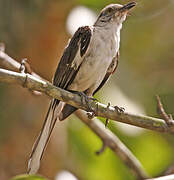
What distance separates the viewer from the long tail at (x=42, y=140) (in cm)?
411

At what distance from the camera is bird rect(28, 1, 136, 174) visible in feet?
14.2

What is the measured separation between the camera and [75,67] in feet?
14.4

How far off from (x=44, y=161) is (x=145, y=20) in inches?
117

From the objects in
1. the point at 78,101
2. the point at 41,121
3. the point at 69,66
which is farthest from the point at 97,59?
the point at 41,121

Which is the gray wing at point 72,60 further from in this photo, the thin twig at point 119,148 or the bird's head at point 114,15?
the thin twig at point 119,148

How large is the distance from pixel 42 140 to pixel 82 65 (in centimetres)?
79

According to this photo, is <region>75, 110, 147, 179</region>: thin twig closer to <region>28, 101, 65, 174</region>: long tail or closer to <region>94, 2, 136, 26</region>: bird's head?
<region>28, 101, 65, 174</region>: long tail

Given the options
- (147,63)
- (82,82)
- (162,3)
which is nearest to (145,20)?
(162,3)

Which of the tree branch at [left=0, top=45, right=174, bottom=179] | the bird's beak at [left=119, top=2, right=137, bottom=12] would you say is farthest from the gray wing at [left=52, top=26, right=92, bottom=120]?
the bird's beak at [left=119, top=2, right=137, bottom=12]

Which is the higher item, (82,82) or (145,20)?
(145,20)

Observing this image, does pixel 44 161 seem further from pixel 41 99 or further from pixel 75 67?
pixel 75 67

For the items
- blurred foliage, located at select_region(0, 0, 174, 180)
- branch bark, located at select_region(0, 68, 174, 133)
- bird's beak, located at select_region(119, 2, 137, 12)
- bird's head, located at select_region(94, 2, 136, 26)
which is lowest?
blurred foliage, located at select_region(0, 0, 174, 180)

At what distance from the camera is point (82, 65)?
4.45 m

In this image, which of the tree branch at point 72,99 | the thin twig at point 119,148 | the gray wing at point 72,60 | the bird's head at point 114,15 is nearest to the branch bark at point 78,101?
the tree branch at point 72,99
